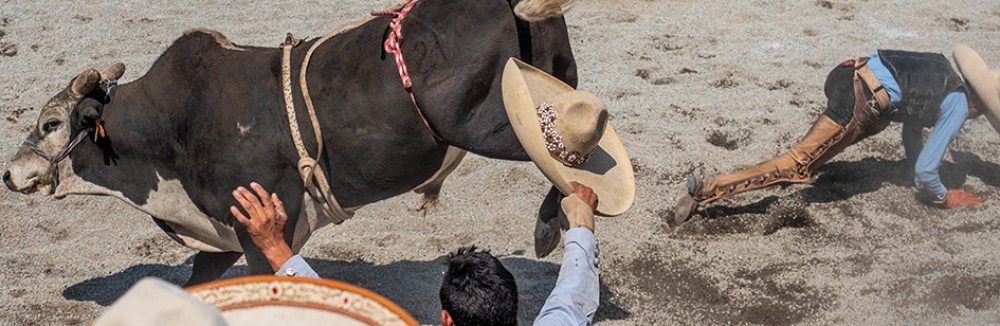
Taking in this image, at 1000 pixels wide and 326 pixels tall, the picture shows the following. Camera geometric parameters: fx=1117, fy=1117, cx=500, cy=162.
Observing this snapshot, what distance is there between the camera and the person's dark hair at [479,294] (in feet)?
9.20

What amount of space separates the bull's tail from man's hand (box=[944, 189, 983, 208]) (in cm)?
307

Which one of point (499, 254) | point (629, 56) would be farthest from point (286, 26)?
point (499, 254)

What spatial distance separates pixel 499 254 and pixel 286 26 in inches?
117

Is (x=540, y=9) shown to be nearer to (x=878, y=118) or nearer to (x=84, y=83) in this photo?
(x=84, y=83)

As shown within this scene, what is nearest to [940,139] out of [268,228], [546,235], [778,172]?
[778,172]

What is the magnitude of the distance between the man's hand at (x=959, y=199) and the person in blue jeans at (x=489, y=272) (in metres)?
3.04

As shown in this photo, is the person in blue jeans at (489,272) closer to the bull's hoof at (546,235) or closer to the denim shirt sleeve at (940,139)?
the bull's hoof at (546,235)

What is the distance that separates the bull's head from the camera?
438cm

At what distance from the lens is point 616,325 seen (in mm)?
5016

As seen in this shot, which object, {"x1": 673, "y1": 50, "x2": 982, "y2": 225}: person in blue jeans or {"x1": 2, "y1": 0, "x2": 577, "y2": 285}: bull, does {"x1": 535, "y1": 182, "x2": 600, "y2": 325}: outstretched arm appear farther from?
{"x1": 673, "y1": 50, "x2": 982, "y2": 225}: person in blue jeans

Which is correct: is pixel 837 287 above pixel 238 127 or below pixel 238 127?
below

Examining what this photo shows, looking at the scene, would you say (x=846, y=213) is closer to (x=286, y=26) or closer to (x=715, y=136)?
(x=715, y=136)

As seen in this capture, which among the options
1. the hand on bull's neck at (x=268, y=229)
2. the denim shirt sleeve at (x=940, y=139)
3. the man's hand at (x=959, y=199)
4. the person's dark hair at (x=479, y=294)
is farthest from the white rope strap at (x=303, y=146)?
the man's hand at (x=959, y=199)

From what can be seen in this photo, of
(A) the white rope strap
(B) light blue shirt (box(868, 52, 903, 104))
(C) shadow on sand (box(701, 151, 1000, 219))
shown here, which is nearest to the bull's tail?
(A) the white rope strap
